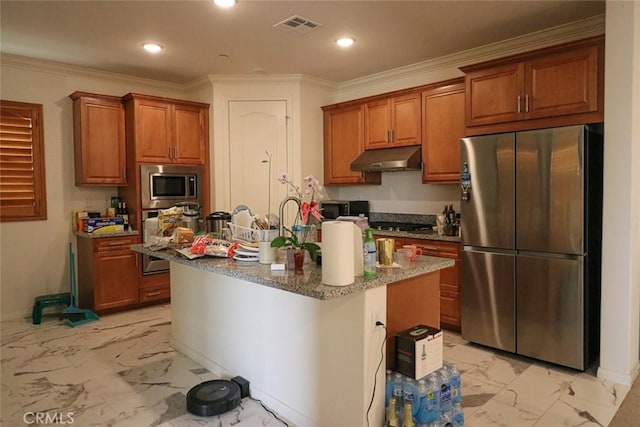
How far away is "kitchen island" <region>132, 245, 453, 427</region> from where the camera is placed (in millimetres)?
2025

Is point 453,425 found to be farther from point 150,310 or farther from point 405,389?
point 150,310

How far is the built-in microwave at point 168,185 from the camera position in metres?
4.66

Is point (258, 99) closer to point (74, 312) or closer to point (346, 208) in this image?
point (346, 208)

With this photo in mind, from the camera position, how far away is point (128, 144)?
4.73 m

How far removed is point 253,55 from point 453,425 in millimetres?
3650

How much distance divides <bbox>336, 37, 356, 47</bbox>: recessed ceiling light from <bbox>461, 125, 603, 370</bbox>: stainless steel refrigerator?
4.65 ft

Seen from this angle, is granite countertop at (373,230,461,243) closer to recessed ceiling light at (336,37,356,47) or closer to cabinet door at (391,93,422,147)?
cabinet door at (391,93,422,147)

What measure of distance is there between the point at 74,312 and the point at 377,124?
3764 millimetres

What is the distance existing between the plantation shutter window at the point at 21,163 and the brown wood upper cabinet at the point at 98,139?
0.35 metres

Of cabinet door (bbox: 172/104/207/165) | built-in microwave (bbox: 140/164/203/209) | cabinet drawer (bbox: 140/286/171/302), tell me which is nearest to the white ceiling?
cabinet door (bbox: 172/104/207/165)

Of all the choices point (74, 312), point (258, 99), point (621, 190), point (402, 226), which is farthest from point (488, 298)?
point (74, 312)

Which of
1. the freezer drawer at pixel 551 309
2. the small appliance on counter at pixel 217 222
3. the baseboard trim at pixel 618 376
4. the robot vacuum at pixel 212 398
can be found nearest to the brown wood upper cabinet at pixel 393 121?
the freezer drawer at pixel 551 309

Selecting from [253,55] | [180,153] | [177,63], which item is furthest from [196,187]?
[253,55]

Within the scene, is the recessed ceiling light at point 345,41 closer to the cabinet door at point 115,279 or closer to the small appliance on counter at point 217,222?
the small appliance on counter at point 217,222
